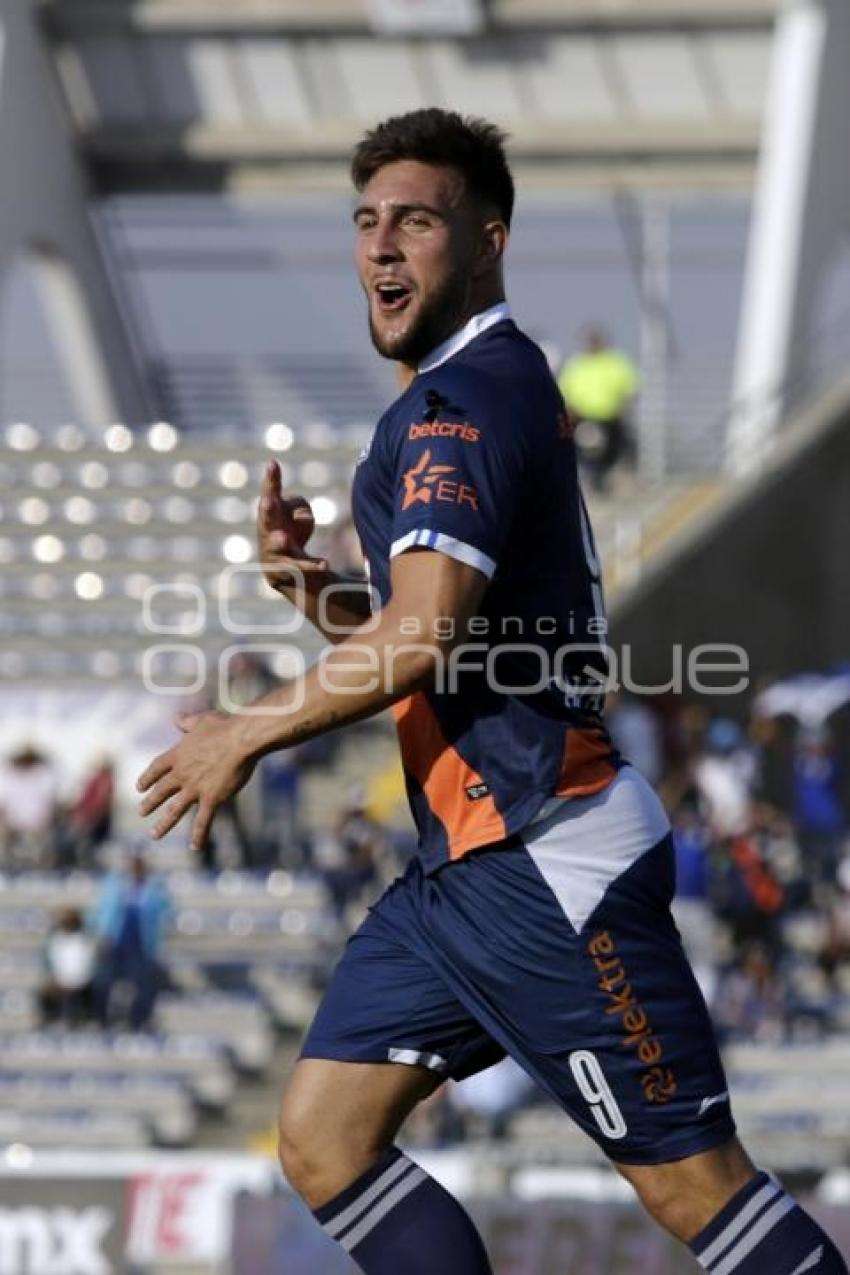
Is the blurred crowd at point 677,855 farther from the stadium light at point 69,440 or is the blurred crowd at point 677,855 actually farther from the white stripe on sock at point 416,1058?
the white stripe on sock at point 416,1058

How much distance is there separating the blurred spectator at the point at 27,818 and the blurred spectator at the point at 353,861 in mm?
1659

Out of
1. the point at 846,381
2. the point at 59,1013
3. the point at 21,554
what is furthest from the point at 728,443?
the point at 59,1013

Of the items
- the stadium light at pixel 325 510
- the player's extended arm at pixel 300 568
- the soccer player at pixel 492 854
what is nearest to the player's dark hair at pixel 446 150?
the soccer player at pixel 492 854

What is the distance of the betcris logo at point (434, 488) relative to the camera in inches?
136

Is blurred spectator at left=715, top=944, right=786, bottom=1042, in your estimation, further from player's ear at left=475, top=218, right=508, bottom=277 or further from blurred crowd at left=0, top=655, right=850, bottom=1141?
Answer: player's ear at left=475, top=218, right=508, bottom=277

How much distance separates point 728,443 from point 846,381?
5.11 ft

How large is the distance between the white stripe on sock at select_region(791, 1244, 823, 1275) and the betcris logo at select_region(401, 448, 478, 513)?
1164mm

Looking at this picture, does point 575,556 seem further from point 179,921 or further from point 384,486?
point 179,921

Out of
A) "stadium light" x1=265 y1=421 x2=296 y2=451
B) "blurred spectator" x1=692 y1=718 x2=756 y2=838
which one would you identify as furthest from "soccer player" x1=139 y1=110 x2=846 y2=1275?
"stadium light" x1=265 y1=421 x2=296 y2=451

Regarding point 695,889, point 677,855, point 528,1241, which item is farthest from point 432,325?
point 695,889

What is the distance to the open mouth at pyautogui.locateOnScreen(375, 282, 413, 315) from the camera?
3.70m

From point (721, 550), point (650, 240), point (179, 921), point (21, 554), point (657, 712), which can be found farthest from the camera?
point (650, 240)

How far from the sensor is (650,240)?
2208cm

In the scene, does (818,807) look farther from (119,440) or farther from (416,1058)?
(416,1058)
